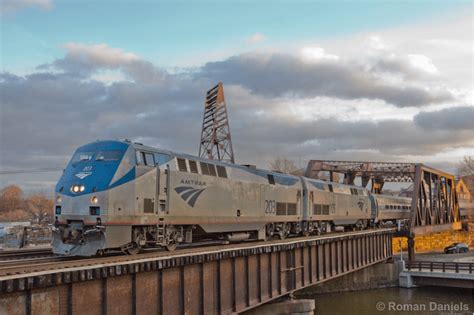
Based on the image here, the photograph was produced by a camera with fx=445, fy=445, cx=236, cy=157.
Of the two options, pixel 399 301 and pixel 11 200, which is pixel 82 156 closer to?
pixel 399 301

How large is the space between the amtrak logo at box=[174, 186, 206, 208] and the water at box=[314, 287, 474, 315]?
26.1 meters

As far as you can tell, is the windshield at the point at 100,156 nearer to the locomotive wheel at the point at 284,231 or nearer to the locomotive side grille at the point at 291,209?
the locomotive wheel at the point at 284,231

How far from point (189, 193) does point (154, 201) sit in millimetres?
2835

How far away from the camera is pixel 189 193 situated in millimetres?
22453

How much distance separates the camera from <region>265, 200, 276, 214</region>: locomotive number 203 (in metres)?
30.7

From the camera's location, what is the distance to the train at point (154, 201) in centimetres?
1784

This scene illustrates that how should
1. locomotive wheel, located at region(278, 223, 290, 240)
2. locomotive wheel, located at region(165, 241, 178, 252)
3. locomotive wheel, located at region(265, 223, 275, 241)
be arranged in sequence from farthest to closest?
locomotive wheel, located at region(278, 223, 290, 240), locomotive wheel, located at region(265, 223, 275, 241), locomotive wheel, located at region(165, 241, 178, 252)

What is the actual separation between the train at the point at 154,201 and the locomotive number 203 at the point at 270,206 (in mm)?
69

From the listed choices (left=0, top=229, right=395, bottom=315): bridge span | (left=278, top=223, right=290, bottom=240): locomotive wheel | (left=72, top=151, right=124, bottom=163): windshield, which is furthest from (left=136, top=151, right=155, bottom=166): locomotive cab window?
(left=278, top=223, right=290, bottom=240): locomotive wheel

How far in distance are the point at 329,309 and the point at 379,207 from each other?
16.9m

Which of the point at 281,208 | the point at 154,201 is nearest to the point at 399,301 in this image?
the point at 281,208

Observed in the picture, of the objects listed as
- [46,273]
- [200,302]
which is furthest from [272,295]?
[46,273]
